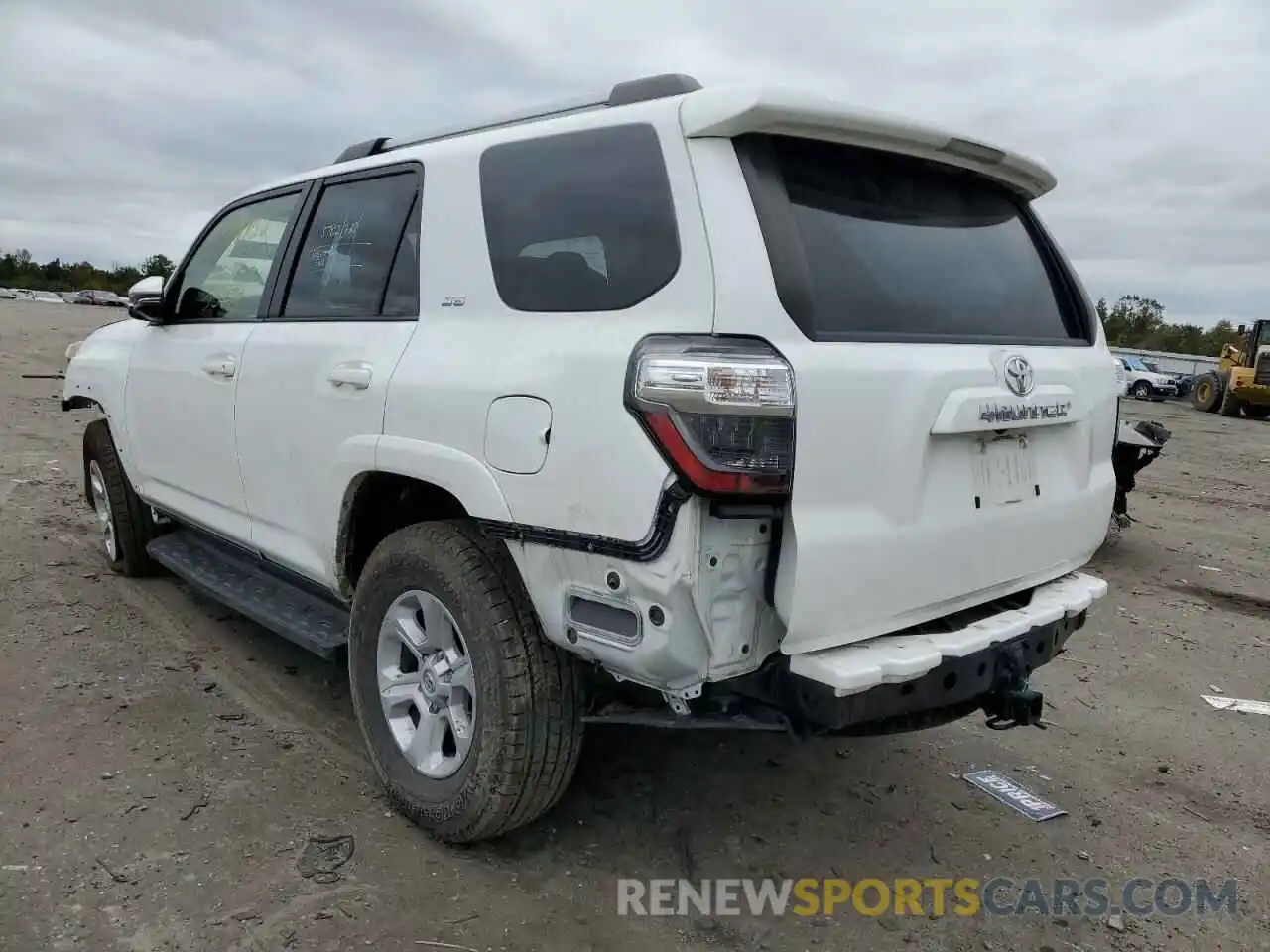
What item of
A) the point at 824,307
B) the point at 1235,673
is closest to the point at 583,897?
the point at 824,307

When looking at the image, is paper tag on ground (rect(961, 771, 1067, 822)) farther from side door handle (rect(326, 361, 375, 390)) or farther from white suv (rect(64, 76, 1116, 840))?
side door handle (rect(326, 361, 375, 390))

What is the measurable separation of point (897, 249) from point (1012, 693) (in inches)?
49.1

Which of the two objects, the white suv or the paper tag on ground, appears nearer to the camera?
the white suv

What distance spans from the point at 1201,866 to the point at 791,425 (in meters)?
2.11

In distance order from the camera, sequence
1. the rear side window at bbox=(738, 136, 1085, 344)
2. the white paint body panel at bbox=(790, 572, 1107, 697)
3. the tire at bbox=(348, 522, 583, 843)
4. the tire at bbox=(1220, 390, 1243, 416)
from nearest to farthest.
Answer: the white paint body panel at bbox=(790, 572, 1107, 697) < the rear side window at bbox=(738, 136, 1085, 344) < the tire at bbox=(348, 522, 583, 843) < the tire at bbox=(1220, 390, 1243, 416)

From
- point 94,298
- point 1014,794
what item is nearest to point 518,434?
point 1014,794

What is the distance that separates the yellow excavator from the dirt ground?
23332mm

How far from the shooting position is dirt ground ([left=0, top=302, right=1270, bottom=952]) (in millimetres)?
2521

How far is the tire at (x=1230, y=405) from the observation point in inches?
986

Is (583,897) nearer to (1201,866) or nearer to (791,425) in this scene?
(791,425)

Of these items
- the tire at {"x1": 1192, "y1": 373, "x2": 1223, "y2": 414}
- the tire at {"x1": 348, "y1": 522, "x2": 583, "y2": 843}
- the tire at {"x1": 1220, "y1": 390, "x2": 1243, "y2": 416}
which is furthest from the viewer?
the tire at {"x1": 1192, "y1": 373, "x2": 1223, "y2": 414}

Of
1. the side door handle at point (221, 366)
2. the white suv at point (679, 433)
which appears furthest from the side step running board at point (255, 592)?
the side door handle at point (221, 366)

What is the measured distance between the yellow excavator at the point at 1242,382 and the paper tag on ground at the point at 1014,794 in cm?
2546

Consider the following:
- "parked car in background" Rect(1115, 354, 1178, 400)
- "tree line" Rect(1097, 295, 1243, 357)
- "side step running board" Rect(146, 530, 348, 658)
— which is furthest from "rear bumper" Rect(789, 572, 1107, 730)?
"tree line" Rect(1097, 295, 1243, 357)
